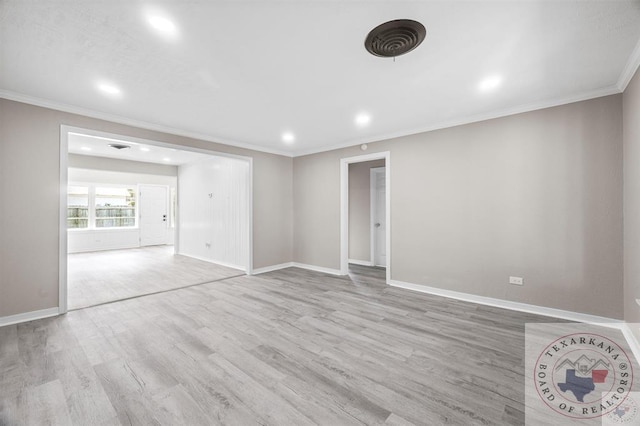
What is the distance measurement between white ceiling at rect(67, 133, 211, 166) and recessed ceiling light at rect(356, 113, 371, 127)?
363 centimetres

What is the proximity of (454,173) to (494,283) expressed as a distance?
1.66 m

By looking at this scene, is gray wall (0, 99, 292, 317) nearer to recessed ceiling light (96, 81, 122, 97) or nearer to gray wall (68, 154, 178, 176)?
recessed ceiling light (96, 81, 122, 97)

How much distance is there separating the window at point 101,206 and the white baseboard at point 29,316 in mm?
6514

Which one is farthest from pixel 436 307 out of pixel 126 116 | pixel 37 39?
pixel 126 116

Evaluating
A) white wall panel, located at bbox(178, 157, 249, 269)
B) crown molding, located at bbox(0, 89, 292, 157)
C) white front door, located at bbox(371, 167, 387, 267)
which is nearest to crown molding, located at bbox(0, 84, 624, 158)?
crown molding, located at bbox(0, 89, 292, 157)

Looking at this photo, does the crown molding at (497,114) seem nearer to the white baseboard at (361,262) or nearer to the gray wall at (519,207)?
the gray wall at (519,207)

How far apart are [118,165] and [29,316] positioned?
5.74 m

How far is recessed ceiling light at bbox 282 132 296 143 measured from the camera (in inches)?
182

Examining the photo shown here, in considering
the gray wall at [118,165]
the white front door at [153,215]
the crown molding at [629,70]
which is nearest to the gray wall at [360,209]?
the crown molding at [629,70]

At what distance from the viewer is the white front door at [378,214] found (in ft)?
20.4

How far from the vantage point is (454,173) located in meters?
3.89

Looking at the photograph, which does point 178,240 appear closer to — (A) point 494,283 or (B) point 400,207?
(B) point 400,207

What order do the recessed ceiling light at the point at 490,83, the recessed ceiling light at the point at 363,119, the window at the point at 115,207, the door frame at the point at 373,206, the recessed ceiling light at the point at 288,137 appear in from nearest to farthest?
the recessed ceiling light at the point at 490,83, the recessed ceiling light at the point at 363,119, the recessed ceiling light at the point at 288,137, the door frame at the point at 373,206, the window at the point at 115,207

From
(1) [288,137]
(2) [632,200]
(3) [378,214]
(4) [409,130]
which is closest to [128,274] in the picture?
(1) [288,137]
